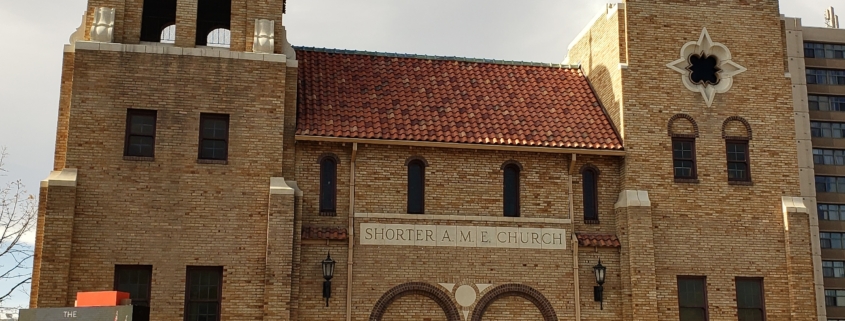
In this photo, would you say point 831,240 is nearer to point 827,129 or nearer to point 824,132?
point 824,132

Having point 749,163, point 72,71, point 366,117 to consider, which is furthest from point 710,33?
point 72,71

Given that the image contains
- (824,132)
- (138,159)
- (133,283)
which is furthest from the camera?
(824,132)

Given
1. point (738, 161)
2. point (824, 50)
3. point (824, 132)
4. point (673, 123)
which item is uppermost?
point (824, 50)

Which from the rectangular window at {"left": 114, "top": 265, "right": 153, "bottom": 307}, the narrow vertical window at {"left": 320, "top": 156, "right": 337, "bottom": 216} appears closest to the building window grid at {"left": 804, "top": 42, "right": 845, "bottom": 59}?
the narrow vertical window at {"left": 320, "top": 156, "right": 337, "bottom": 216}

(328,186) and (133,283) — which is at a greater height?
(328,186)

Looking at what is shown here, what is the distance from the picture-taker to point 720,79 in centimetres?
2486

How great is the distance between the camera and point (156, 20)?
984 inches

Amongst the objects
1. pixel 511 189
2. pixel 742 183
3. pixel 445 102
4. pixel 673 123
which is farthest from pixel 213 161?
pixel 742 183

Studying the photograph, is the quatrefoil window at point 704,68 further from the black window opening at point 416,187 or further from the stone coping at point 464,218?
the black window opening at point 416,187

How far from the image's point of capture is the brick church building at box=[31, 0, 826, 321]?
68.8 feet

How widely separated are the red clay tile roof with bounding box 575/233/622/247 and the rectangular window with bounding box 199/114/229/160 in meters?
8.84

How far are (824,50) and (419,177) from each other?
2319cm

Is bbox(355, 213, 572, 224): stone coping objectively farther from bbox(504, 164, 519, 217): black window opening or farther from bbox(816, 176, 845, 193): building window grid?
bbox(816, 176, 845, 193): building window grid

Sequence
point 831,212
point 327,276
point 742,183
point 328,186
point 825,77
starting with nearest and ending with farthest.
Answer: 1. point 327,276
2. point 328,186
3. point 742,183
4. point 831,212
5. point 825,77
